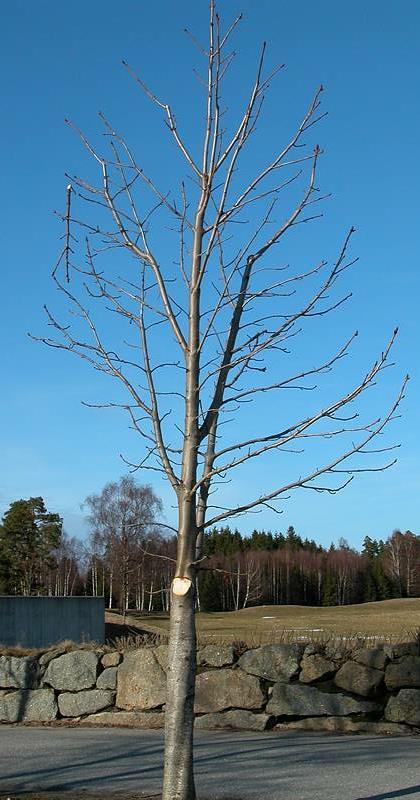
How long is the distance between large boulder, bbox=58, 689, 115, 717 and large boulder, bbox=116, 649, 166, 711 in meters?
0.19

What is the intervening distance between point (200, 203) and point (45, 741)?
6.80 metres

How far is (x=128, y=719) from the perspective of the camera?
12016 mm

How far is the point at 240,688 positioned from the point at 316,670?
101 cm

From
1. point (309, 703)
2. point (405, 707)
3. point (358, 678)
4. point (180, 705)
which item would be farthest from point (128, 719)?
point (180, 705)

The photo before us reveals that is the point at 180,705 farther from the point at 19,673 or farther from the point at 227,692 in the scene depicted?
the point at 19,673

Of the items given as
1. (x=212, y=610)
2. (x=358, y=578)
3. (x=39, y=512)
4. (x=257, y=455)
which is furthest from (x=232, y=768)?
(x=358, y=578)

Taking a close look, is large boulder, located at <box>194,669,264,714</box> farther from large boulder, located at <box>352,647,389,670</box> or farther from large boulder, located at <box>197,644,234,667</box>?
large boulder, located at <box>352,647,389,670</box>

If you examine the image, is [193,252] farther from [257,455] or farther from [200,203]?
[257,455]

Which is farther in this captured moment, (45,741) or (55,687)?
(55,687)

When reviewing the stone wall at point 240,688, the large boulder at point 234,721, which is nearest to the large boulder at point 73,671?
the stone wall at point 240,688

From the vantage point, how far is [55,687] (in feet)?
41.4

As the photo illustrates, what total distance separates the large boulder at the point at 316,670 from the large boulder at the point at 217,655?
39.2 inches

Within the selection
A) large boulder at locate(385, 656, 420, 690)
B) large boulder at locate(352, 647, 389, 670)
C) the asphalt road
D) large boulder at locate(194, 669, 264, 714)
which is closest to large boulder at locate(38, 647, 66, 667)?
the asphalt road

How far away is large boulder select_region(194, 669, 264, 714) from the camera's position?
1177cm
